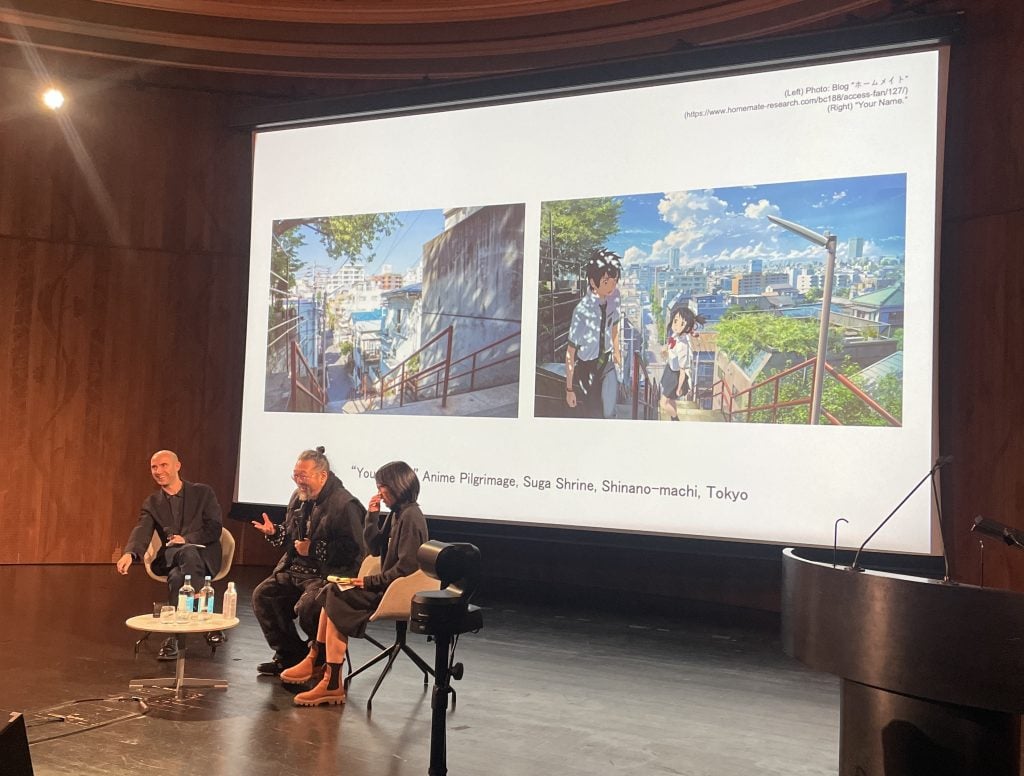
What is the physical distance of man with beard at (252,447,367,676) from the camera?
179 inches

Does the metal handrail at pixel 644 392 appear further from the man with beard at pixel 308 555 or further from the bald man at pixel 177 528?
the bald man at pixel 177 528

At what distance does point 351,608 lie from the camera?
4348mm

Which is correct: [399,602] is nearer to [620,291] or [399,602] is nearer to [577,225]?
[620,291]

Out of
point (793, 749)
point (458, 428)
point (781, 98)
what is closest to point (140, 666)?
point (458, 428)

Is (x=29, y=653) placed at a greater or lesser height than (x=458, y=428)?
lesser

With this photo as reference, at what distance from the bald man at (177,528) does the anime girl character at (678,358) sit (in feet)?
8.83

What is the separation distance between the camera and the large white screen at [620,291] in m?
5.43

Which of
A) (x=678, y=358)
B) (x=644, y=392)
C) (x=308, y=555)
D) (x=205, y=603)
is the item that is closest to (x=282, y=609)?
(x=308, y=555)

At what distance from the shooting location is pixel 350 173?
23.6ft

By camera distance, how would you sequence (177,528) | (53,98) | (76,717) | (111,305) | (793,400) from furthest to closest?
(111,305), (53,98), (793,400), (177,528), (76,717)

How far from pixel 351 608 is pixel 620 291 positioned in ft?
9.36

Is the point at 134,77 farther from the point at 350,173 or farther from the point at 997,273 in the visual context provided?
the point at 997,273

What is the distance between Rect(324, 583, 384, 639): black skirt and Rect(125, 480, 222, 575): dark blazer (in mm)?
1176

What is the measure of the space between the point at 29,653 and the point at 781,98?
5.06 m
